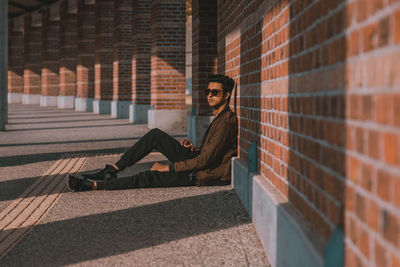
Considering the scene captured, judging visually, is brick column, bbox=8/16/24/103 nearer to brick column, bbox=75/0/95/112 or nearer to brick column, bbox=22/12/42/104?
brick column, bbox=22/12/42/104

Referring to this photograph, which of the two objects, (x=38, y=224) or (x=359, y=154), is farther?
(x=38, y=224)

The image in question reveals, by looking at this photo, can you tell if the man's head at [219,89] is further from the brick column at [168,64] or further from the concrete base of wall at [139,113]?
the concrete base of wall at [139,113]

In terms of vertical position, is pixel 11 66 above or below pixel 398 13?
above

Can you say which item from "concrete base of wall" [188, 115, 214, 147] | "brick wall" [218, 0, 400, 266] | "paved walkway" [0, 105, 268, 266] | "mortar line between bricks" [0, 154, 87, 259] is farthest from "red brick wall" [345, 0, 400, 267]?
"concrete base of wall" [188, 115, 214, 147]

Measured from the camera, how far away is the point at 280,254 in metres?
3.26

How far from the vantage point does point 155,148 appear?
6.54 m

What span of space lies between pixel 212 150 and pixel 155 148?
2.82ft

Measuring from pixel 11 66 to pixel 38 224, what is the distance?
44216 mm

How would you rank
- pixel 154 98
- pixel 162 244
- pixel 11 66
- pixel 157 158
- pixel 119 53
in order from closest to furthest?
pixel 162 244 → pixel 157 158 → pixel 154 98 → pixel 119 53 → pixel 11 66

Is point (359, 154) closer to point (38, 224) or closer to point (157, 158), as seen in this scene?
point (38, 224)

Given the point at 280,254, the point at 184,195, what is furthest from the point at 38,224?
the point at 280,254

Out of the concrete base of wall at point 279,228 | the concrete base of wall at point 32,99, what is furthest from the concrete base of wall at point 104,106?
the concrete base of wall at point 279,228

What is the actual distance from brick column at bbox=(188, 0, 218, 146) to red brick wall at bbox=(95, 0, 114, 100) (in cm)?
1426

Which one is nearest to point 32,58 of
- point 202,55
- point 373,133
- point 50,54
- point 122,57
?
point 50,54
